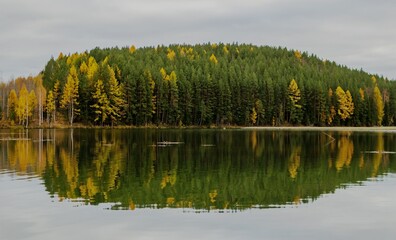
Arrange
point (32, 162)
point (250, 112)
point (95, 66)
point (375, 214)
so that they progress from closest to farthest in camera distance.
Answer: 1. point (375, 214)
2. point (32, 162)
3. point (95, 66)
4. point (250, 112)

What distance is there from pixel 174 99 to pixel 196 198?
392ft

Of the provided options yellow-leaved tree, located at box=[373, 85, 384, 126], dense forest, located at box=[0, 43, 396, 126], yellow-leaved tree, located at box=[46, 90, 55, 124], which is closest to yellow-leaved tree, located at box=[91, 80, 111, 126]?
dense forest, located at box=[0, 43, 396, 126]

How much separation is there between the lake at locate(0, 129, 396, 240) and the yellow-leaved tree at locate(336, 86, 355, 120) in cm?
12350

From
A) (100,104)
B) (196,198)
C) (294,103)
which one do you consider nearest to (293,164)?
(196,198)

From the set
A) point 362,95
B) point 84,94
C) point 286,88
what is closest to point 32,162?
point 84,94

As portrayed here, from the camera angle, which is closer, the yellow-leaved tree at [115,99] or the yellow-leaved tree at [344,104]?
the yellow-leaved tree at [115,99]

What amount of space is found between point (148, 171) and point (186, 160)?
811 cm

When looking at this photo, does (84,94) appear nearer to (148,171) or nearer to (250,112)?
(250,112)

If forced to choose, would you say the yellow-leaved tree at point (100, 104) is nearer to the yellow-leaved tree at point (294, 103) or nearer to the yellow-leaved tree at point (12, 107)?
the yellow-leaved tree at point (12, 107)

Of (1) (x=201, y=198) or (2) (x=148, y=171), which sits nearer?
(1) (x=201, y=198)

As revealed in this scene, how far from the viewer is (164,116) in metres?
146

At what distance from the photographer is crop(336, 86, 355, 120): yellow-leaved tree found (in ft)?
536

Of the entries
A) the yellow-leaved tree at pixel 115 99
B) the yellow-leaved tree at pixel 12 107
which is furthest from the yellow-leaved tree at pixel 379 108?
the yellow-leaved tree at pixel 12 107

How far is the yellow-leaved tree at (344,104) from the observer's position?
16350cm
